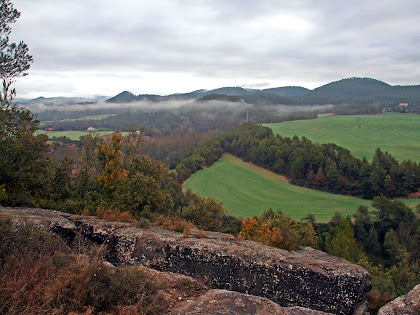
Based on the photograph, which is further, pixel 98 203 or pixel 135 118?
pixel 135 118

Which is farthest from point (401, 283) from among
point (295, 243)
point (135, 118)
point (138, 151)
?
point (135, 118)

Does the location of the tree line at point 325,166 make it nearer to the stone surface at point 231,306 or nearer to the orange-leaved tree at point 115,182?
the orange-leaved tree at point 115,182

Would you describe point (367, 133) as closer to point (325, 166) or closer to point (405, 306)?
point (325, 166)

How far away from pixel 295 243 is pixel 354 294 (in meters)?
3.81

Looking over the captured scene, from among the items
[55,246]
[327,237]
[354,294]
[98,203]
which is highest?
[55,246]

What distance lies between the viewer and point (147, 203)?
58.2ft

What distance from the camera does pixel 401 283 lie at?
26422 mm

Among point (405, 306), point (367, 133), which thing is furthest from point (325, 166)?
point (405, 306)

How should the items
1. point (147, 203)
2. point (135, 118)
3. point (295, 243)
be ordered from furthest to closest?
point (135, 118)
point (147, 203)
point (295, 243)

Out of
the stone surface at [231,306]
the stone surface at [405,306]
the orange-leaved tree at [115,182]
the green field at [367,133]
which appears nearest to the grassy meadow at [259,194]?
the green field at [367,133]

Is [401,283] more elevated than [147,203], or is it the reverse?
[147,203]

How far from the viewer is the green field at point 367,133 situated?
7418 cm

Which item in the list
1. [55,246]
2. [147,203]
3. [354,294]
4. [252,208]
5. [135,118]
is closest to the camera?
[55,246]

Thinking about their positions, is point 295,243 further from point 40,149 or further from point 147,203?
point 40,149
